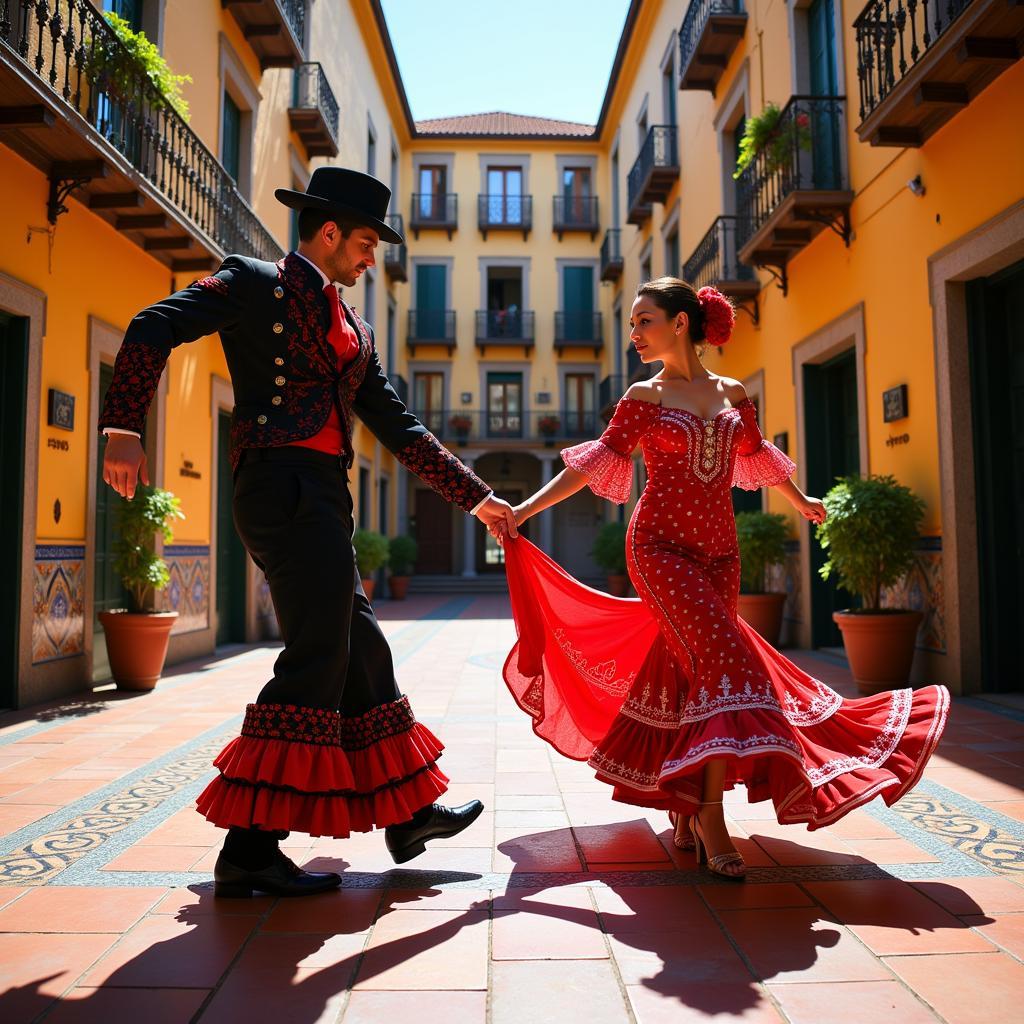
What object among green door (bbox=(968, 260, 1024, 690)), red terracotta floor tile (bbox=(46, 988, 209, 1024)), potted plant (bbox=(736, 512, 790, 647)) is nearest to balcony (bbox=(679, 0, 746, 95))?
potted plant (bbox=(736, 512, 790, 647))

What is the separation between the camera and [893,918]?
2484 millimetres

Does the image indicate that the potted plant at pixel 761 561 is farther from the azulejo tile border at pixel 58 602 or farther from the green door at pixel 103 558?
the azulejo tile border at pixel 58 602

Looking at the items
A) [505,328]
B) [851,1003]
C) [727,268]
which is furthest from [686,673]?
[505,328]

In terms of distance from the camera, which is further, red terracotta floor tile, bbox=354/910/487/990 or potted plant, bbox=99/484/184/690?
potted plant, bbox=99/484/184/690

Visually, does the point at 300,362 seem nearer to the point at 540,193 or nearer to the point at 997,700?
the point at 997,700

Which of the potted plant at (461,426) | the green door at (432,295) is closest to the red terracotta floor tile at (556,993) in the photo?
the potted plant at (461,426)

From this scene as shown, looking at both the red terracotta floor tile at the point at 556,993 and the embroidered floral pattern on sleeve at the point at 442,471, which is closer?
the red terracotta floor tile at the point at 556,993

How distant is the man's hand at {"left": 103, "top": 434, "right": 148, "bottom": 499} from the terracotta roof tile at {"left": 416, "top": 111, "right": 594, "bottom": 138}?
85.3ft

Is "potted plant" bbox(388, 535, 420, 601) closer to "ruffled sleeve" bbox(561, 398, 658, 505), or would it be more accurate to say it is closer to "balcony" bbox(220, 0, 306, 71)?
"balcony" bbox(220, 0, 306, 71)

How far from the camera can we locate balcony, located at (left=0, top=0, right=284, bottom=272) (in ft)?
18.6

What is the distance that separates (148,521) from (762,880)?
5759 millimetres

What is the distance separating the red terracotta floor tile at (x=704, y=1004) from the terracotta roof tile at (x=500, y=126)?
26836 mm

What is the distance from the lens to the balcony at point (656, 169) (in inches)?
609

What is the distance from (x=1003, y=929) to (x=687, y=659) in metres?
1.12
